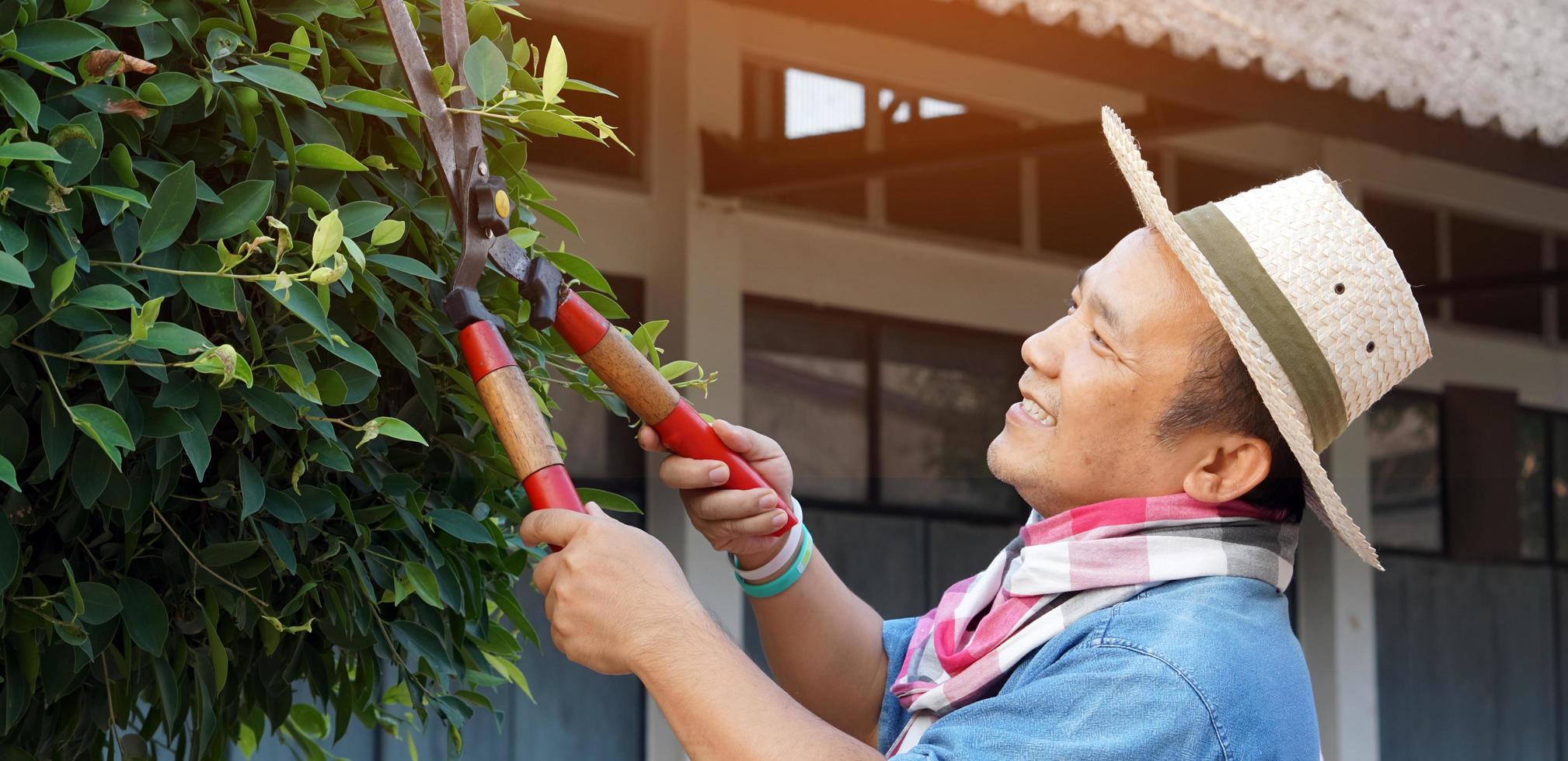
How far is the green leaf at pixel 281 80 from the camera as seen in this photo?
1047 mm

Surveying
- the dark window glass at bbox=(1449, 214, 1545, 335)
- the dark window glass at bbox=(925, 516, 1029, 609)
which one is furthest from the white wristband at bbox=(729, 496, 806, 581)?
the dark window glass at bbox=(1449, 214, 1545, 335)

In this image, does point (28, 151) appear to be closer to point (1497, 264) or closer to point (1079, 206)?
point (1079, 206)

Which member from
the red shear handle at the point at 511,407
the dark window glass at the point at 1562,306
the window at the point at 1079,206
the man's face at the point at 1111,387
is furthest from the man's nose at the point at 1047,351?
the dark window glass at the point at 1562,306

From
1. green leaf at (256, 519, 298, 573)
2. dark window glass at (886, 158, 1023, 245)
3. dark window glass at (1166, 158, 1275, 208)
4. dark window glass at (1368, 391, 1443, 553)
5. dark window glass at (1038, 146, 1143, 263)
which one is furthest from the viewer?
dark window glass at (1368, 391, 1443, 553)

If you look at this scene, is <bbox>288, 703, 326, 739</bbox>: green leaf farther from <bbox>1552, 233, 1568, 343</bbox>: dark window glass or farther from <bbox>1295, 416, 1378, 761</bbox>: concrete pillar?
<bbox>1552, 233, 1568, 343</bbox>: dark window glass

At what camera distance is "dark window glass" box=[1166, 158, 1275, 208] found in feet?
19.2

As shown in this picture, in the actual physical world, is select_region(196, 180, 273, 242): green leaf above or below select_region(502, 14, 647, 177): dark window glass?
below

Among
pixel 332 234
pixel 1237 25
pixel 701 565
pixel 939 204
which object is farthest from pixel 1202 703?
pixel 939 204

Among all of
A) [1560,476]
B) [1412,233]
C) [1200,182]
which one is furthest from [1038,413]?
[1560,476]

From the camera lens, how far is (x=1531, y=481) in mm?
6719

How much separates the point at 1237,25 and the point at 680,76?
1.55 metres

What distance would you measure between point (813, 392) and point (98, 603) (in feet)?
13.3

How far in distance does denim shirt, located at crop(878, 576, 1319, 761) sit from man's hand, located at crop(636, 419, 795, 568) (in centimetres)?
26

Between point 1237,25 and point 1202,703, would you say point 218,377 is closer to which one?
point 1202,703
